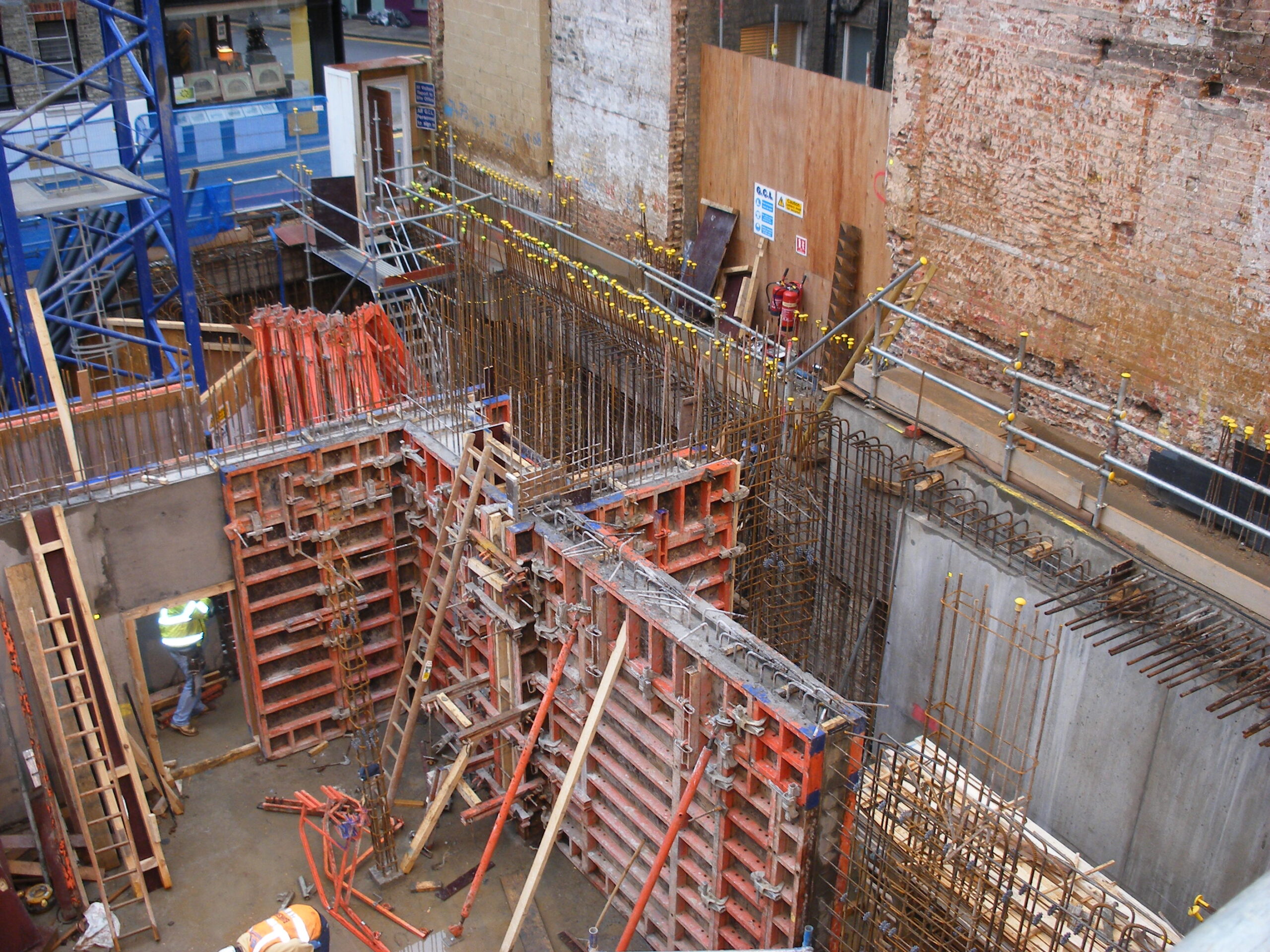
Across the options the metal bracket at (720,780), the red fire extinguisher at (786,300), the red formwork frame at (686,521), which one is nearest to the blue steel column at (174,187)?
the red formwork frame at (686,521)

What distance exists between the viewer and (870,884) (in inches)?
342

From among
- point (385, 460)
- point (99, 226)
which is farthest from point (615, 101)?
point (385, 460)

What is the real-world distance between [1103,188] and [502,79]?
1201cm

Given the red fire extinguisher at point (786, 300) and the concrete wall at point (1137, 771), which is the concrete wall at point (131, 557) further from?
the red fire extinguisher at point (786, 300)

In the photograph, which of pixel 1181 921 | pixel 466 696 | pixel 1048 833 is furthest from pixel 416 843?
pixel 1181 921

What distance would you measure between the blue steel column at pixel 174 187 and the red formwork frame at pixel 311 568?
2701mm

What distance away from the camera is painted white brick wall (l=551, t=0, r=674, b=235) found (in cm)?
1758

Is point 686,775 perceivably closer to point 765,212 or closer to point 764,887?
point 764,887

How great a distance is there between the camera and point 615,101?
18469 mm

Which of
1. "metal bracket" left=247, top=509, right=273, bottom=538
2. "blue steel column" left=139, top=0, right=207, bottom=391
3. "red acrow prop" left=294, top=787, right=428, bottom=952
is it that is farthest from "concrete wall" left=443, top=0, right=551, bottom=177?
"red acrow prop" left=294, top=787, right=428, bottom=952

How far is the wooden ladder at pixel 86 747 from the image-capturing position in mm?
10625

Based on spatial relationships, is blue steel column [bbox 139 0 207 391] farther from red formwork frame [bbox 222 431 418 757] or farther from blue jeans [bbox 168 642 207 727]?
blue jeans [bbox 168 642 207 727]

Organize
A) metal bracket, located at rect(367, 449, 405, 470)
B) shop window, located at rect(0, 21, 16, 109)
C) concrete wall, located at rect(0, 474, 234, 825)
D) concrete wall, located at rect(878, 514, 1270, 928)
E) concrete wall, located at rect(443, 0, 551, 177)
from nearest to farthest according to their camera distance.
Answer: concrete wall, located at rect(878, 514, 1270, 928) → concrete wall, located at rect(0, 474, 234, 825) → metal bracket, located at rect(367, 449, 405, 470) → shop window, located at rect(0, 21, 16, 109) → concrete wall, located at rect(443, 0, 551, 177)

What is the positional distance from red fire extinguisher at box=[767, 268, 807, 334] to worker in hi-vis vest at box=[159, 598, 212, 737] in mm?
7758
